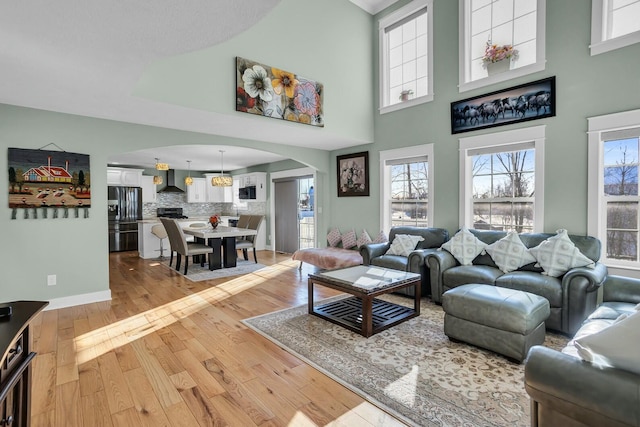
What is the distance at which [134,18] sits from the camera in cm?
183

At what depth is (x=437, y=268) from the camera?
12.7 feet

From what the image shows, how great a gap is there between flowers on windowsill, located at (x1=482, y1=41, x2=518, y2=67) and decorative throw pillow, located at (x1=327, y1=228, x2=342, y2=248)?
3.65 metres

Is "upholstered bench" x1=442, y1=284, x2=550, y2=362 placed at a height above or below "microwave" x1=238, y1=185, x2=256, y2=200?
below

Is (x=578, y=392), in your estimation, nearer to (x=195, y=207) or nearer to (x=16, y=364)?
(x=16, y=364)

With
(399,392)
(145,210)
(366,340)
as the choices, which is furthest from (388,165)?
(145,210)

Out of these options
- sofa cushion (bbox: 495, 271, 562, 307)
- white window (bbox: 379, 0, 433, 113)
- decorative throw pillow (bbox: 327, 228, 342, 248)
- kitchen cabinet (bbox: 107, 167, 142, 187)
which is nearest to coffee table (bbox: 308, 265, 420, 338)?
sofa cushion (bbox: 495, 271, 562, 307)

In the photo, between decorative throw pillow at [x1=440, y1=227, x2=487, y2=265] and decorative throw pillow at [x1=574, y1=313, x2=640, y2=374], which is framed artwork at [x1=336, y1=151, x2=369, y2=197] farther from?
decorative throw pillow at [x1=574, y1=313, x2=640, y2=374]

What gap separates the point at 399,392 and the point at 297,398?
67 cm

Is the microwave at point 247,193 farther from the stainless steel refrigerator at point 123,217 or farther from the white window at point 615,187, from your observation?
the white window at point 615,187

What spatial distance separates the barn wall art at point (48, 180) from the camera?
3.59 metres

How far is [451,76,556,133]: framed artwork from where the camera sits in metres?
3.83

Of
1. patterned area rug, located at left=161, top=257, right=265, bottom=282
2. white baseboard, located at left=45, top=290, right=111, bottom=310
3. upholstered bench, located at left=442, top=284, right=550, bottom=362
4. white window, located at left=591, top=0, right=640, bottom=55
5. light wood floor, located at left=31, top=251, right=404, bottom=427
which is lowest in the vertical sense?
light wood floor, located at left=31, top=251, right=404, bottom=427

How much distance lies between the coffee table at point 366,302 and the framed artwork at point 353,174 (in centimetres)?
239

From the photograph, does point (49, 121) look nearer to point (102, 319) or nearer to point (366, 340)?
point (102, 319)
